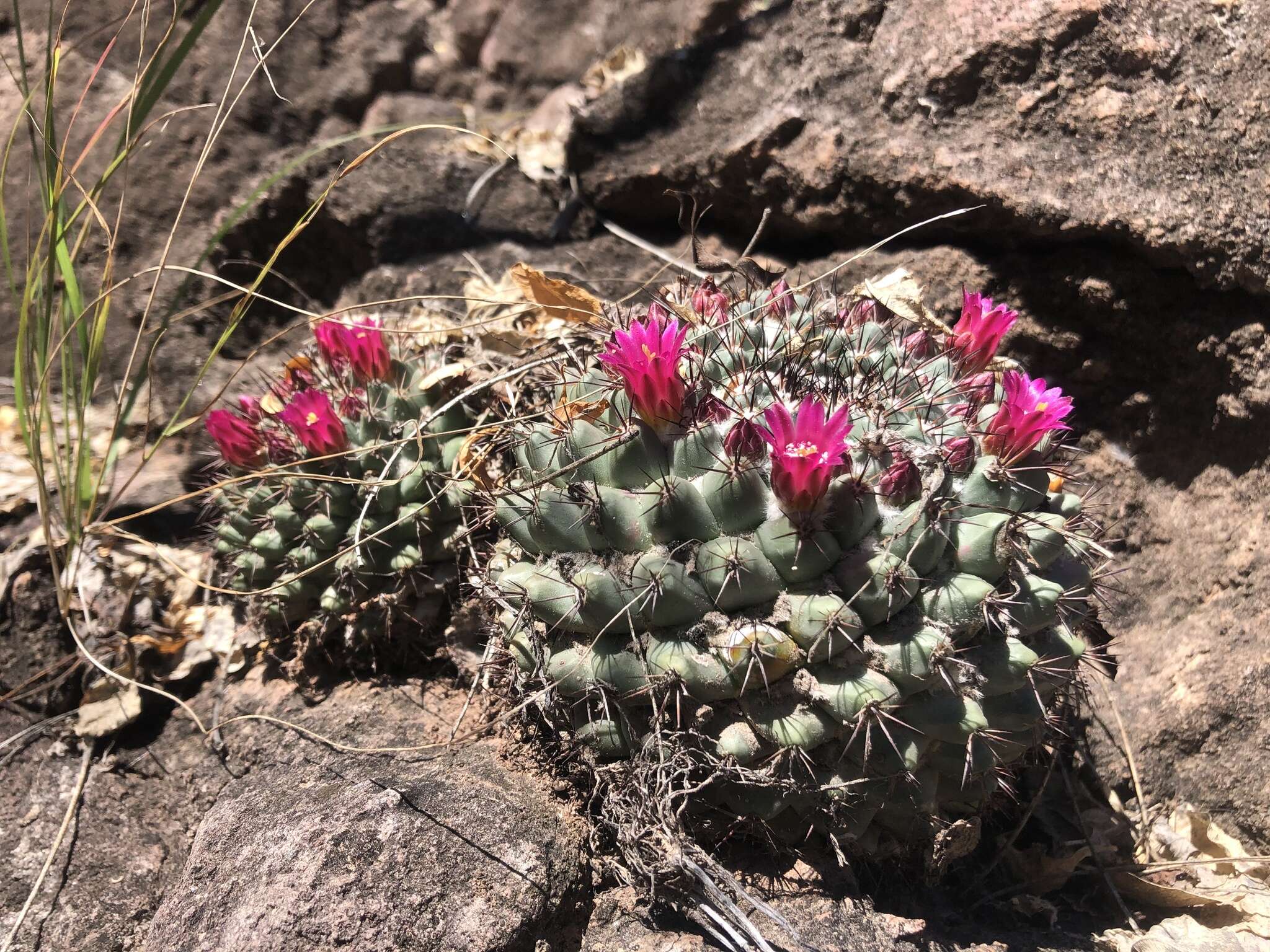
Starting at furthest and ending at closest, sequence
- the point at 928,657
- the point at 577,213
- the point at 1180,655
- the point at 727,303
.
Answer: the point at 577,213 < the point at 1180,655 < the point at 727,303 < the point at 928,657

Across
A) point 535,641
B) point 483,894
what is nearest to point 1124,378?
point 535,641

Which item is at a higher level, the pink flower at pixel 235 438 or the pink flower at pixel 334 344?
the pink flower at pixel 334 344

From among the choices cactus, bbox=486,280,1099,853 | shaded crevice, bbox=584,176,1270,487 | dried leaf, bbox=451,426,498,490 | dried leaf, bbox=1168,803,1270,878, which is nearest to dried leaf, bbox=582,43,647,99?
shaded crevice, bbox=584,176,1270,487

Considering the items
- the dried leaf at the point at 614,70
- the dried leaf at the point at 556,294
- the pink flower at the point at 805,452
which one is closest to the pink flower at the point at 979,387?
the pink flower at the point at 805,452

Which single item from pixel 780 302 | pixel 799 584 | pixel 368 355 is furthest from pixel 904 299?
A: pixel 368 355

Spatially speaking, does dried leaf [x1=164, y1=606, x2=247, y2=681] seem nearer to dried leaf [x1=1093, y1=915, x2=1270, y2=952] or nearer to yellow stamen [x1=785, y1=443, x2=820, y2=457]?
yellow stamen [x1=785, y1=443, x2=820, y2=457]

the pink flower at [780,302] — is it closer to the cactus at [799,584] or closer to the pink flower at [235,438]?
the cactus at [799,584]

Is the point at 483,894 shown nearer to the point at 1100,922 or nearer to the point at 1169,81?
the point at 1100,922
